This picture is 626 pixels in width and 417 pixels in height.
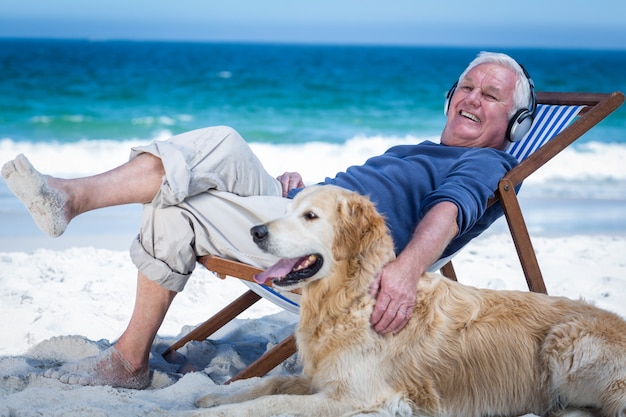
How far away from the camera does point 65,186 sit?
2908 millimetres

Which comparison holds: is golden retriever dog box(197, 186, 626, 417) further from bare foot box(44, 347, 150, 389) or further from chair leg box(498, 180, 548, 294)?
bare foot box(44, 347, 150, 389)

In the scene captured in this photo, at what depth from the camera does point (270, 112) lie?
1719 centimetres

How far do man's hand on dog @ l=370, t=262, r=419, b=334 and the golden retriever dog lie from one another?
0.10 ft

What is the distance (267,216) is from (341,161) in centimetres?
960

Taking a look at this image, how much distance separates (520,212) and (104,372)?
1894 mm

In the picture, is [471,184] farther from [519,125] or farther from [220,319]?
[220,319]

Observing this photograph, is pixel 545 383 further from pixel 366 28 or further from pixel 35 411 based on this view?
pixel 366 28

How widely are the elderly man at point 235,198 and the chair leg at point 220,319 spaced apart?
1.89 ft

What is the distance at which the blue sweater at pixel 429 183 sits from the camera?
10.3 feet

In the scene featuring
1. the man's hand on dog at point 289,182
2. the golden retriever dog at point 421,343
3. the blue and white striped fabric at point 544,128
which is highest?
the blue and white striped fabric at point 544,128

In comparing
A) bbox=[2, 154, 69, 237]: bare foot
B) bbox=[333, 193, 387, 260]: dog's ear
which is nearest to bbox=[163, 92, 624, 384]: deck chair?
bbox=[333, 193, 387, 260]: dog's ear

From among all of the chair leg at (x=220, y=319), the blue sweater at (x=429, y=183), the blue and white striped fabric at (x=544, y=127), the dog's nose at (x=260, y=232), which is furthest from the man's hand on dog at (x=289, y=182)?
the dog's nose at (x=260, y=232)

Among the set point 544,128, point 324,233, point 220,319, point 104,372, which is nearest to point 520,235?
point 544,128

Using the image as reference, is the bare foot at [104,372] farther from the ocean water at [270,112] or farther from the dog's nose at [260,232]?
the ocean water at [270,112]
